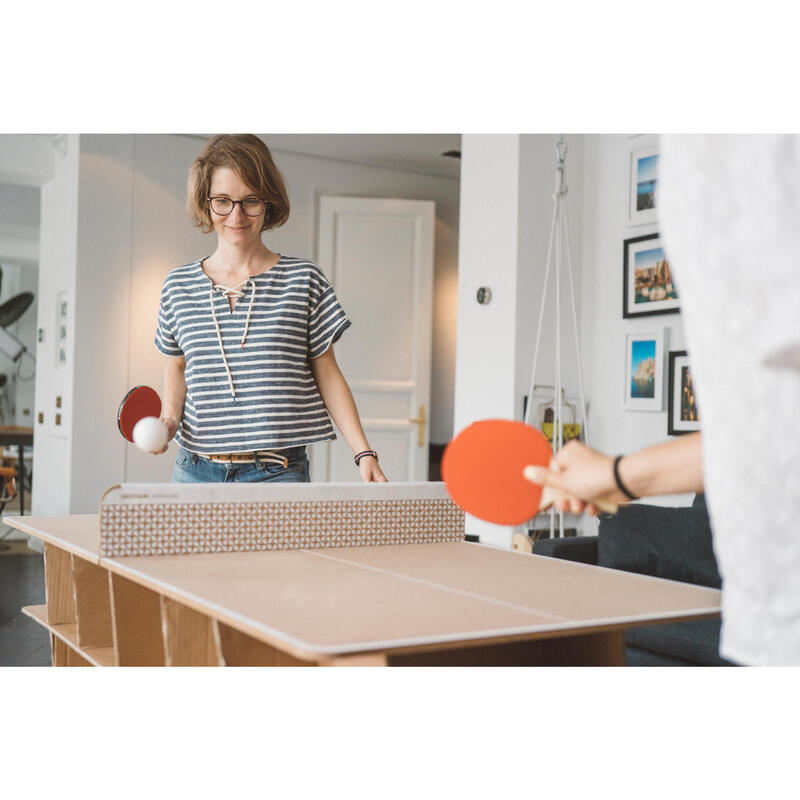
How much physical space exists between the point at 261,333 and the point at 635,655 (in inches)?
78.5

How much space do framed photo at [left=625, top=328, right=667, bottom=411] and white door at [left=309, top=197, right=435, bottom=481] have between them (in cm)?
255

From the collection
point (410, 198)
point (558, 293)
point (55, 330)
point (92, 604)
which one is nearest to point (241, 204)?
point (92, 604)

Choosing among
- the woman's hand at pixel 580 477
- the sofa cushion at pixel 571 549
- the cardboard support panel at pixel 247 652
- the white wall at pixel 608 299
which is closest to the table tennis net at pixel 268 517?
the cardboard support panel at pixel 247 652

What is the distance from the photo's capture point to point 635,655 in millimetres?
3701

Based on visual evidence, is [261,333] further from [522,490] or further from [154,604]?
[522,490]

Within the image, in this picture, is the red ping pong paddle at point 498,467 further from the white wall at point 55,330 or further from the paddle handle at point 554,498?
the white wall at point 55,330

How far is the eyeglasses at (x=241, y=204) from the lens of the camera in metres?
2.69

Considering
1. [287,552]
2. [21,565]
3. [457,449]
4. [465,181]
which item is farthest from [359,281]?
[457,449]

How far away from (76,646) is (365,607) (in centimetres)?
119

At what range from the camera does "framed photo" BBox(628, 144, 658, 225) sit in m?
5.40

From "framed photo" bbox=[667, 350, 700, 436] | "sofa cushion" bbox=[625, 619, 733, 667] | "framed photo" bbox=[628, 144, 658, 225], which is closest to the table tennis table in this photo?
"sofa cushion" bbox=[625, 619, 733, 667]

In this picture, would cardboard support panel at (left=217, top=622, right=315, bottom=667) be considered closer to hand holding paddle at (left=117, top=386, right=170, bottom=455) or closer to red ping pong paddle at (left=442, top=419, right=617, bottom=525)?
red ping pong paddle at (left=442, top=419, right=617, bottom=525)

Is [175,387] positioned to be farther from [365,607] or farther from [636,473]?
[636,473]

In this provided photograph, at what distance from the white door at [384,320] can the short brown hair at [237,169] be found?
4986mm
